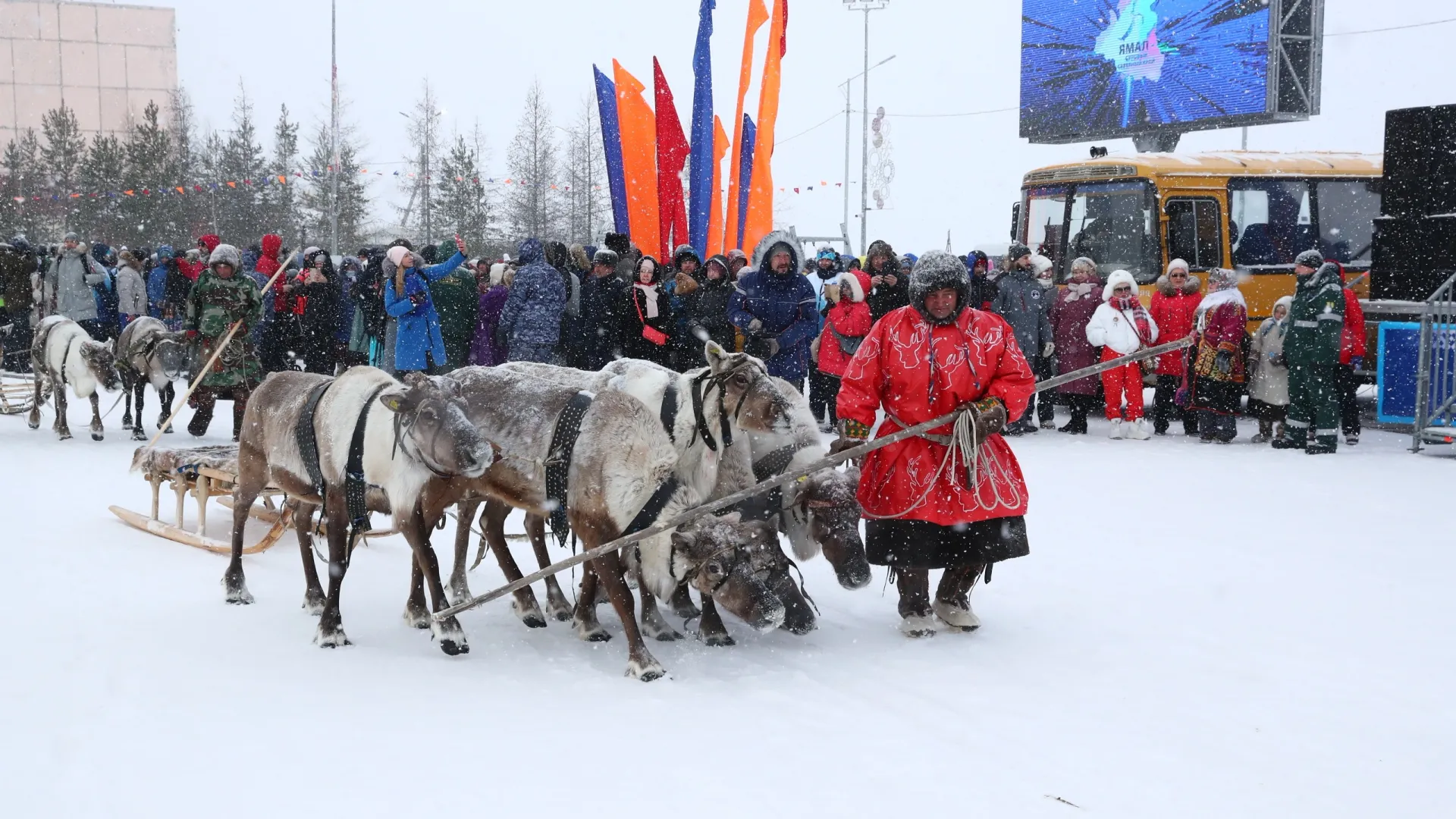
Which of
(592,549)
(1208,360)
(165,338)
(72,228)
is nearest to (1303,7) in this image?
(1208,360)

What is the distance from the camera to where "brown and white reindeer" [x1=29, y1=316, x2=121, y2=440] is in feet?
36.0

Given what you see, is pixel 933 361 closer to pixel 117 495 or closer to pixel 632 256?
pixel 117 495

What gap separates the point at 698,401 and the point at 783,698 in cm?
122

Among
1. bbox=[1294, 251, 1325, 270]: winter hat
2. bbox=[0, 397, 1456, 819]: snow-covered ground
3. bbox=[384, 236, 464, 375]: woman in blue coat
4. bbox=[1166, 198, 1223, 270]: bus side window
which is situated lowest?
bbox=[0, 397, 1456, 819]: snow-covered ground

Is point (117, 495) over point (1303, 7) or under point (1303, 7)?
under

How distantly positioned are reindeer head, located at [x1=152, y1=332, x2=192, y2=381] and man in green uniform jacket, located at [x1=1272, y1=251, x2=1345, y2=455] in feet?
33.1

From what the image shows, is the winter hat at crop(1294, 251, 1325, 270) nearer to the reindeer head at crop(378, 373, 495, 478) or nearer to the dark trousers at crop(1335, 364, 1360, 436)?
the dark trousers at crop(1335, 364, 1360, 436)

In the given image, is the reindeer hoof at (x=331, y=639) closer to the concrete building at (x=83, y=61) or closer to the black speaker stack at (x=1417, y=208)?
the black speaker stack at (x=1417, y=208)

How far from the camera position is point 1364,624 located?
17.2ft

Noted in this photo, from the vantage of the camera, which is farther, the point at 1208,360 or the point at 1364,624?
the point at 1208,360

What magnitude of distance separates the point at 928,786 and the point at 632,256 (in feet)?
30.7

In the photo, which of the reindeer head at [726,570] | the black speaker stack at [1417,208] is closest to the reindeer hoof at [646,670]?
the reindeer head at [726,570]

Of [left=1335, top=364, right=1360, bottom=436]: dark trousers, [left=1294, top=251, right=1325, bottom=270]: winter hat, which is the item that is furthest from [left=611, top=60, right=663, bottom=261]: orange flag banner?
[left=1335, top=364, right=1360, bottom=436]: dark trousers

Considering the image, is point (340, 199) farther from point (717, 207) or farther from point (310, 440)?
point (310, 440)
